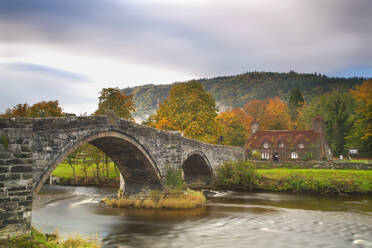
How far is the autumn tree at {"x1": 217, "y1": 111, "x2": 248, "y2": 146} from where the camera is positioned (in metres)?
48.0

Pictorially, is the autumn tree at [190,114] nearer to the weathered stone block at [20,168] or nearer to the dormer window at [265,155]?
the dormer window at [265,155]

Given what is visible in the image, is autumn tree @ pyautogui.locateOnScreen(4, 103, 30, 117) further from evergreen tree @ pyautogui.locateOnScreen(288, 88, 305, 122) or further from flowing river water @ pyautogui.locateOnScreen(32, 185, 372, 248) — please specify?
evergreen tree @ pyautogui.locateOnScreen(288, 88, 305, 122)

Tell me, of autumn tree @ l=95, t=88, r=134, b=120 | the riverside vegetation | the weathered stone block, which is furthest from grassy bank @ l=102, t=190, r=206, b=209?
autumn tree @ l=95, t=88, r=134, b=120

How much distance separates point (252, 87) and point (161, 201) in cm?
11508

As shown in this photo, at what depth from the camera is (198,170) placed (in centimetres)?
2911

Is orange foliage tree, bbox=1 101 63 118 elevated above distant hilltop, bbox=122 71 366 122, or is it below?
below

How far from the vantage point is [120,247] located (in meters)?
12.1

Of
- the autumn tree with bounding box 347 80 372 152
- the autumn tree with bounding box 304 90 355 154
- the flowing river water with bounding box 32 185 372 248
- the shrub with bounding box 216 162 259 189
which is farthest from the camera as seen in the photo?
the autumn tree with bounding box 304 90 355 154

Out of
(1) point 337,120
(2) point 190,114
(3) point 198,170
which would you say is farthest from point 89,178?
(1) point 337,120

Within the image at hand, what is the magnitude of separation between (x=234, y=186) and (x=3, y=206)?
21846mm

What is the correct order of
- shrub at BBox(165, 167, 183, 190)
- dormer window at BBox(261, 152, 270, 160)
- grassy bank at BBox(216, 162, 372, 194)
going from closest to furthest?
shrub at BBox(165, 167, 183, 190)
grassy bank at BBox(216, 162, 372, 194)
dormer window at BBox(261, 152, 270, 160)

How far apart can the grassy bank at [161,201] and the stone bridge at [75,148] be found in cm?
67

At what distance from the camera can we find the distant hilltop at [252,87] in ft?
360

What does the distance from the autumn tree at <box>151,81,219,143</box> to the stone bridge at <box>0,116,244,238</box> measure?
599cm
